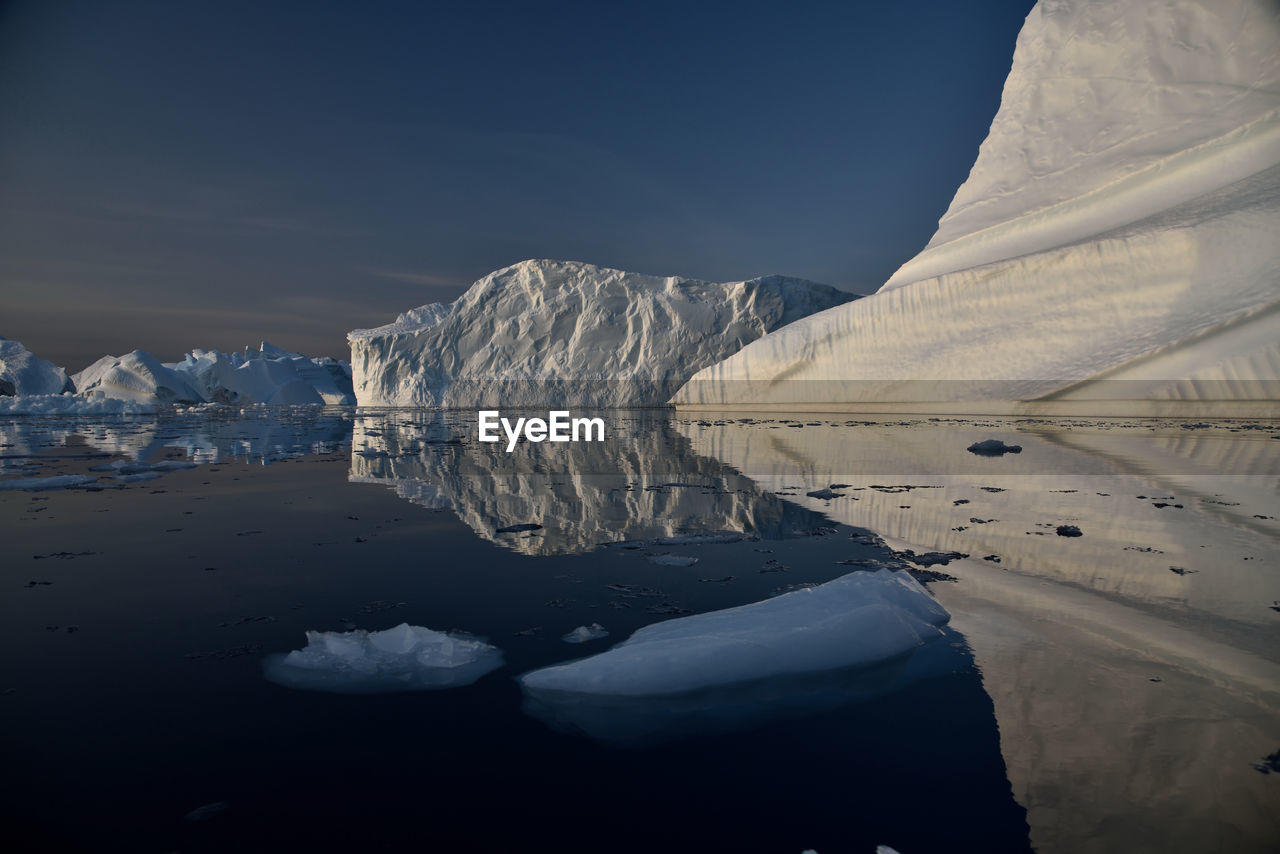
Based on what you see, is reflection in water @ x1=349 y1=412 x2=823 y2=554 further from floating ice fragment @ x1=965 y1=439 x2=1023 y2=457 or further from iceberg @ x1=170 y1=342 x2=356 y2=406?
iceberg @ x1=170 y1=342 x2=356 y2=406

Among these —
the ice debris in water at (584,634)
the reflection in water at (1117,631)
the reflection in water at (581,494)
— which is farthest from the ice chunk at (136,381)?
the ice debris in water at (584,634)

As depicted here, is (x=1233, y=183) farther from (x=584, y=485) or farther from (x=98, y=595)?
(x=98, y=595)

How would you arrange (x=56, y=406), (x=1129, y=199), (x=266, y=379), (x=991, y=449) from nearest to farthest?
(x=991, y=449) → (x=1129, y=199) → (x=56, y=406) → (x=266, y=379)

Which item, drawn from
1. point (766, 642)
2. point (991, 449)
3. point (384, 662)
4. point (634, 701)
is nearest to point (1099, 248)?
point (991, 449)

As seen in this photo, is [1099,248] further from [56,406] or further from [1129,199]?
[56,406]

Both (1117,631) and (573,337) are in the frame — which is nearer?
(1117,631)

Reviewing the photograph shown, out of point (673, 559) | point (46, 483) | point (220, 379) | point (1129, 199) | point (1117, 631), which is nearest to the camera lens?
point (1117, 631)
